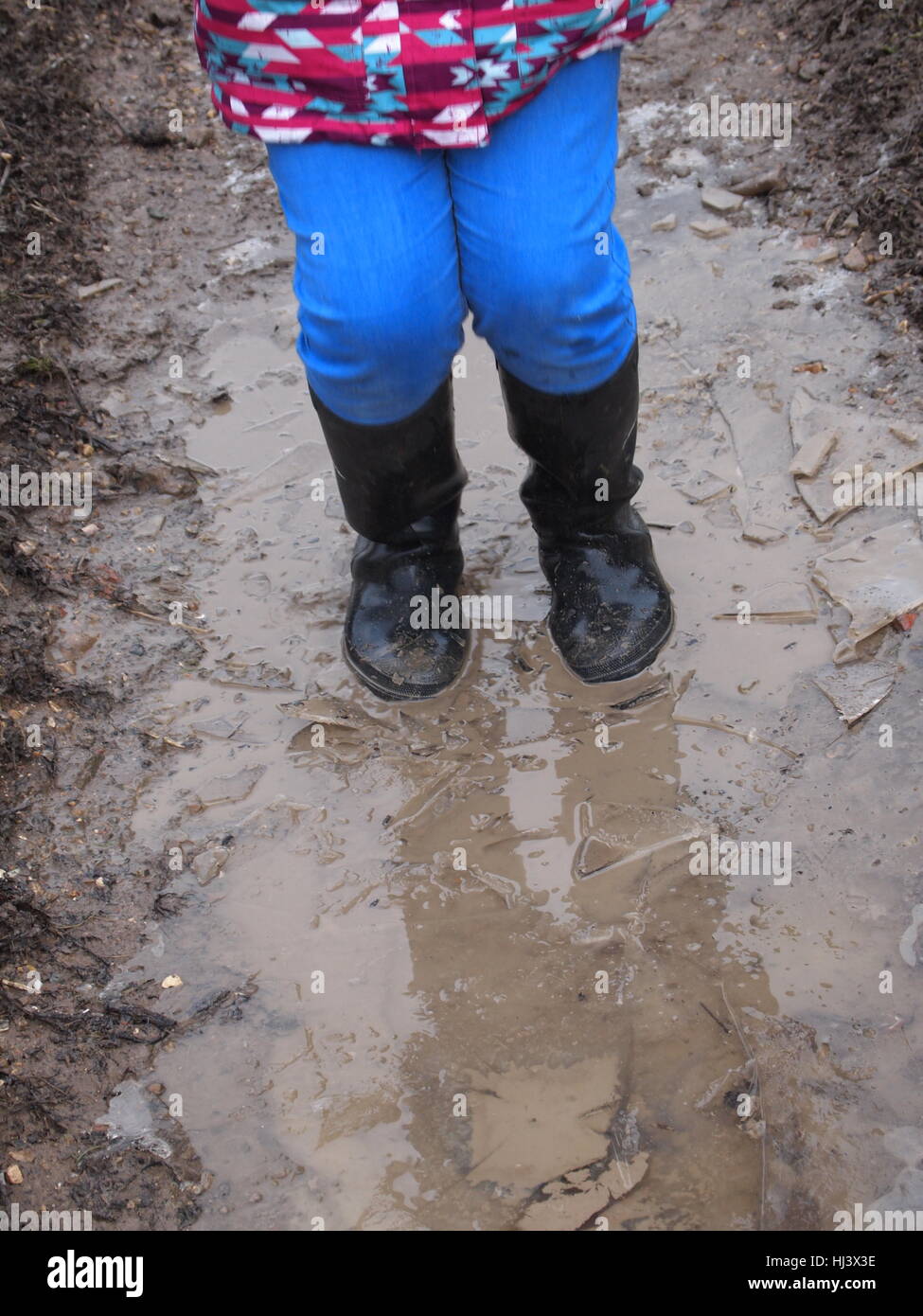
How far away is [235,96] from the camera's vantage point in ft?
5.29

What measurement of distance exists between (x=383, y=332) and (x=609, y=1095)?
1.18 metres

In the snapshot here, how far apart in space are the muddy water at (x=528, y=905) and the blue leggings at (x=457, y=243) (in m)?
0.67

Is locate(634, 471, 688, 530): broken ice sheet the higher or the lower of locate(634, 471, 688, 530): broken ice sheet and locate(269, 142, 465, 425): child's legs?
the lower

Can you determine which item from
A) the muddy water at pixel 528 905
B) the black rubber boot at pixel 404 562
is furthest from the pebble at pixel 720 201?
the black rubber boot at pixel 404 562

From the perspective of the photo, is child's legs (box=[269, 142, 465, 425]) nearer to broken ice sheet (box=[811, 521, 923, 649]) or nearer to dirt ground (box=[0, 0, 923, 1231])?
dirt ground (box=[0, 0, 923, 1231])

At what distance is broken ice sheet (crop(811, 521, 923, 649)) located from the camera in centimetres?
221

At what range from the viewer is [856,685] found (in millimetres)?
2135

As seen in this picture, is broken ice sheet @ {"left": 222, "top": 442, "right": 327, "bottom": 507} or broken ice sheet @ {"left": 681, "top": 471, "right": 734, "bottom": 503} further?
broken ice sheet @ {"left": 222, "top": 442, "right": 327, "bottom": 507}

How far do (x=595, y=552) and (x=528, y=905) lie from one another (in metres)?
0.71

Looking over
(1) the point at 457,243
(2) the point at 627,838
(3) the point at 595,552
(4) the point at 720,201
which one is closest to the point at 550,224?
(1) the point at 457,243

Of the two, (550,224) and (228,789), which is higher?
(550,224)

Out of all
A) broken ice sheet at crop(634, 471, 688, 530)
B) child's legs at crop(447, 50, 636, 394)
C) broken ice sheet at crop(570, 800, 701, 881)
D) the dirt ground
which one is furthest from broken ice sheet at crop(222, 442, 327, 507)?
broken ice sheet at crop(570, 800, 701, 881)

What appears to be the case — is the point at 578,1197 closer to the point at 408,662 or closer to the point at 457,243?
the point at 408,662

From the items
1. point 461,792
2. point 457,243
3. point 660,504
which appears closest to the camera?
point 457,243
